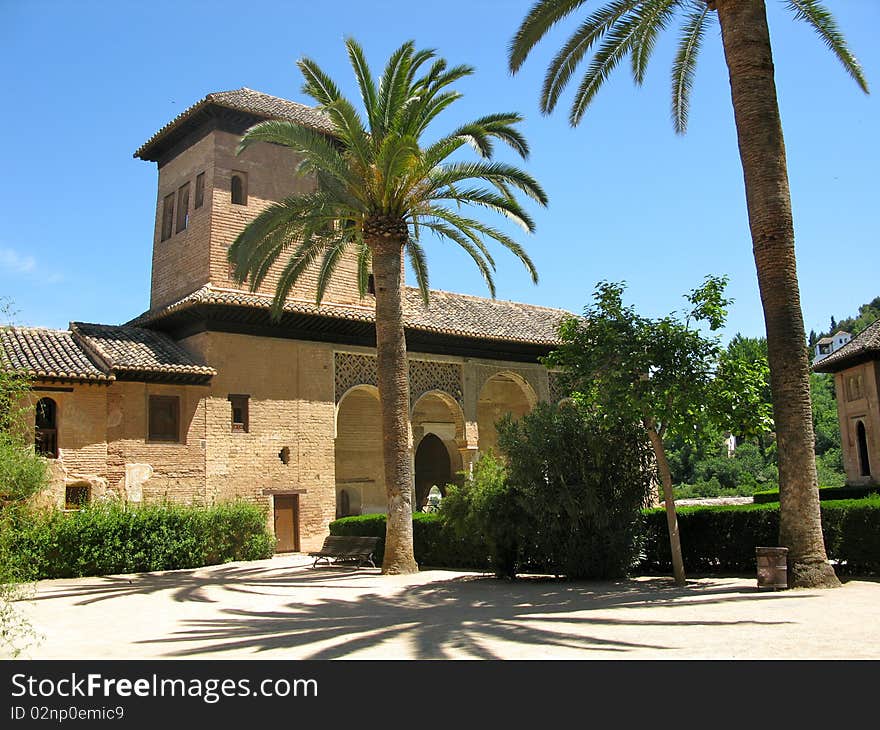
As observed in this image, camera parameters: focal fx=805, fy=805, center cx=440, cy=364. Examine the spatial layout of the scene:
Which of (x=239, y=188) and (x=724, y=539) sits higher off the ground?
(x=239, y=188)

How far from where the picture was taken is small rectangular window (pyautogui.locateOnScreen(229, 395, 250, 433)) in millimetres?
20167

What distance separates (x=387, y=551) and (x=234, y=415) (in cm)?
667

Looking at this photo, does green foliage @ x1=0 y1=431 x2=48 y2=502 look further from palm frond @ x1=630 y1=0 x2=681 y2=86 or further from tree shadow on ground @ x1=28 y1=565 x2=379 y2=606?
palm frond @ x1=630 y1=0 x2=681 y2=86

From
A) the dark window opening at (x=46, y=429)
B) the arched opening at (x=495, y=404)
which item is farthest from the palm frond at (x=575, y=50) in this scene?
the arched opening at (x=495, y=404)

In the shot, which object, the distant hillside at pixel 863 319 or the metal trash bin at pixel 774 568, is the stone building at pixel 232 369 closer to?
the metal trash bin at pixel 774 568

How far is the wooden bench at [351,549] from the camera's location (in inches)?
671

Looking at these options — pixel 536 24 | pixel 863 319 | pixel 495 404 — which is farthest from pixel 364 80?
pixel 863 319

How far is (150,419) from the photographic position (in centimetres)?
1905

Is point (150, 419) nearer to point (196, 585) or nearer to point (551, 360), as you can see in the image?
point (196, 585)

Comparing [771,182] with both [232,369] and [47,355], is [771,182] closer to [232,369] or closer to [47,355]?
[232,369]

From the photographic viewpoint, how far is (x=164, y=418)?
63.2 feet

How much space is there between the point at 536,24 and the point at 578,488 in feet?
24.3

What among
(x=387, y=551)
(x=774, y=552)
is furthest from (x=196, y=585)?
(x=774, y=552)

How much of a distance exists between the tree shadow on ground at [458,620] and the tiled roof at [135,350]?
8486 mm
